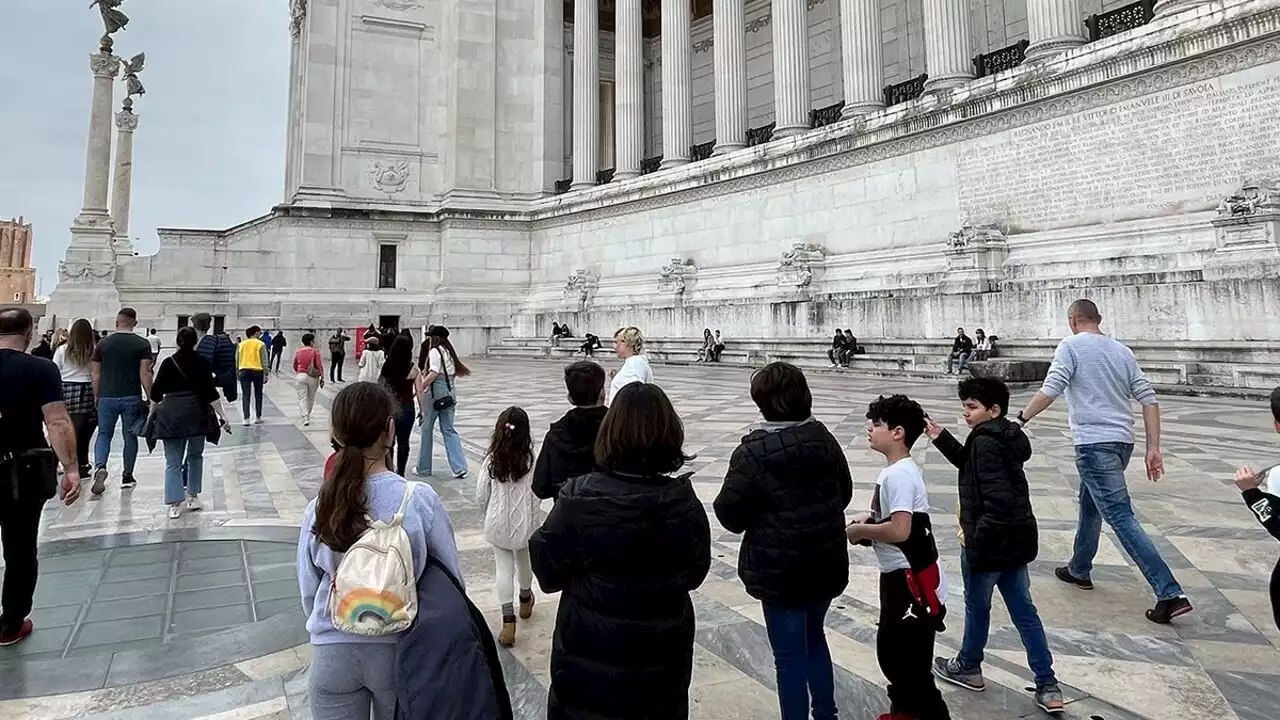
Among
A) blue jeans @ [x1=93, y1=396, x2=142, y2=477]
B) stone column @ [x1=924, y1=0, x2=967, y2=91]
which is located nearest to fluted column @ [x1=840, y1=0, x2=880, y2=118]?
stone column @ [x1=924, y1=0, x2=967, y2=91]

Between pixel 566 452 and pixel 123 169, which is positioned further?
pixel 123 169

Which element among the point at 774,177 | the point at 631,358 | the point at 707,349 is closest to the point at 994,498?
the point at 631,358

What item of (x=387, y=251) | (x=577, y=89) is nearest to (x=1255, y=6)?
(x=577, y=89)

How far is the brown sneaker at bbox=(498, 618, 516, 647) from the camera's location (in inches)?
143

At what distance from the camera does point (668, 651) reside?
210 cm

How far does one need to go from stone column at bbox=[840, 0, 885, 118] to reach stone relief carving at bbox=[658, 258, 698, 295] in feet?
24.5

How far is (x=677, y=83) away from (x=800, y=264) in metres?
11.2

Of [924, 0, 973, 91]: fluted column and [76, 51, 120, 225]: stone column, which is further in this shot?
[76, 51, 120, 225]: stone column

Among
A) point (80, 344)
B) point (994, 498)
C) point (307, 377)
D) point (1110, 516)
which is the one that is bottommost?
point (1110, 516)

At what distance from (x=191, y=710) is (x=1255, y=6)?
20.1m

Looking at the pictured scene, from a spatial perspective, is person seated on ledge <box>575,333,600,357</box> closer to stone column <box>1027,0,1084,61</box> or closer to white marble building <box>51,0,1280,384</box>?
white marble building <box>51,0,1280,384</box>

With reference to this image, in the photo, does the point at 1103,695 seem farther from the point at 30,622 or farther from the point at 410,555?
the point at 30,622

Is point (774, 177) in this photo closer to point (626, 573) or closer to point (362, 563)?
point (626, 573)

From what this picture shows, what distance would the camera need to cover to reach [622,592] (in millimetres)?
2076
